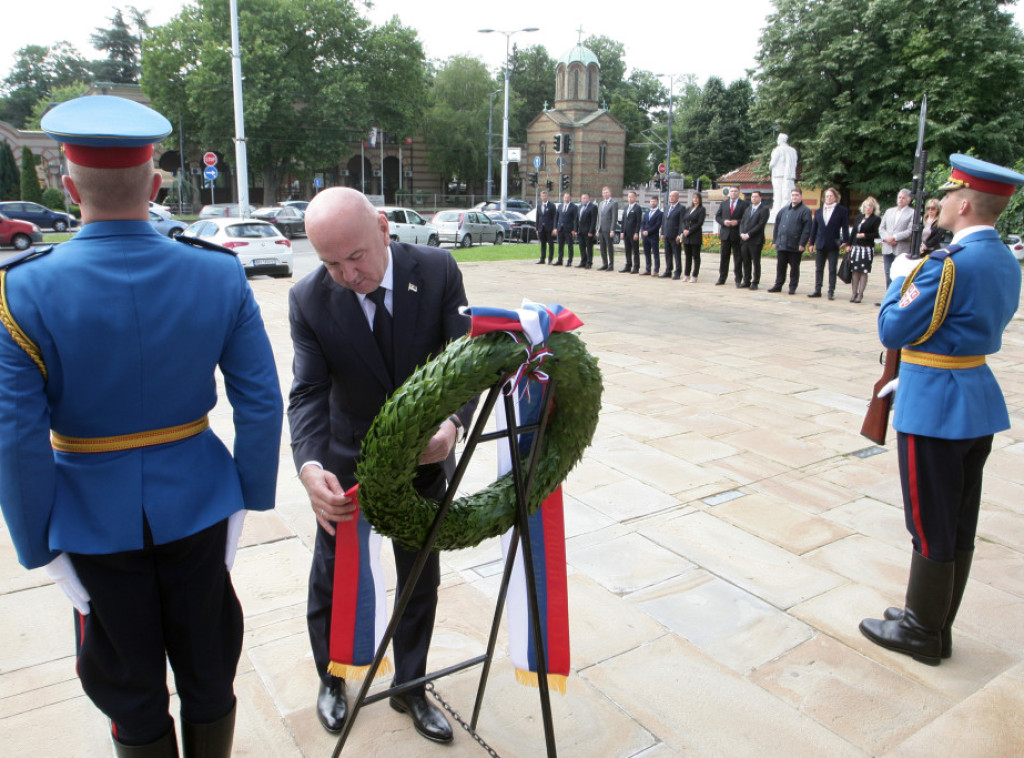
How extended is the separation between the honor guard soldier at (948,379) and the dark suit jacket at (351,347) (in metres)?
1.83

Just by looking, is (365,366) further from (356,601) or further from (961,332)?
(961,332)

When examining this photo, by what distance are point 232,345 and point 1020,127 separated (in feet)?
117

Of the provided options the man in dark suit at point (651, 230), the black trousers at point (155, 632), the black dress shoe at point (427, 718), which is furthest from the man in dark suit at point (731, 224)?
the black trousers at point (155, 632)

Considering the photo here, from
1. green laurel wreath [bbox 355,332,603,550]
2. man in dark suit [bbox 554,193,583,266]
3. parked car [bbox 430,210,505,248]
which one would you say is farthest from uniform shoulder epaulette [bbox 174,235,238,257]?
parked car [bbox 430,210,505,248]

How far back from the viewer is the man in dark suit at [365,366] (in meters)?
2.34

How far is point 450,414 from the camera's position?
1937mm

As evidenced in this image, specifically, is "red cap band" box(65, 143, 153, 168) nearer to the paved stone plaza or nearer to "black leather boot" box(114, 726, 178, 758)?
"black leather boot" box(114, 726, 178, 758)

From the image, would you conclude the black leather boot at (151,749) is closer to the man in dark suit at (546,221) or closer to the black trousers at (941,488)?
the black trousers at (941,488)

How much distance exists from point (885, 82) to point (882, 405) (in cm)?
3306

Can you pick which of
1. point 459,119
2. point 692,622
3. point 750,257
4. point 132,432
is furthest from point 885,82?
point 459,119

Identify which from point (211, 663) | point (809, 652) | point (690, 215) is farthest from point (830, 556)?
point (690, 215)

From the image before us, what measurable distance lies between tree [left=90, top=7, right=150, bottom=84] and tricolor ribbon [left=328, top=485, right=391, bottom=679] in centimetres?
8737

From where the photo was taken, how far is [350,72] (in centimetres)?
4812

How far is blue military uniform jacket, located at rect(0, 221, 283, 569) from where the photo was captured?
1749 millimetres
